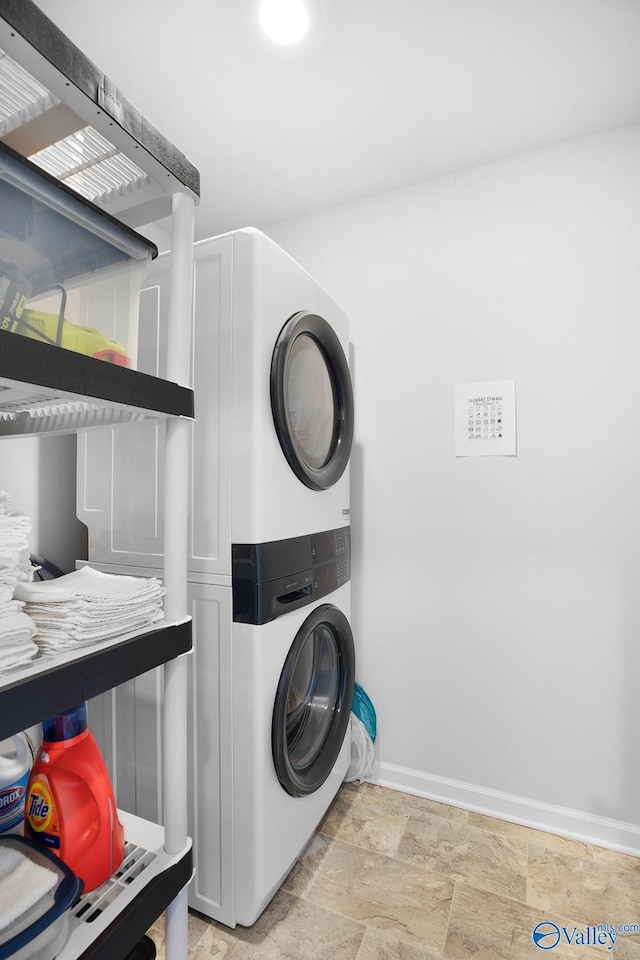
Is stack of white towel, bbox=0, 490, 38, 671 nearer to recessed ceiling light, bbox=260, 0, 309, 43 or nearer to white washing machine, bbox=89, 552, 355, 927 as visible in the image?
white washing machine, bbox=89, 552, 355, 927

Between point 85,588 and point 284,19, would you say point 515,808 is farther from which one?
point 284,19

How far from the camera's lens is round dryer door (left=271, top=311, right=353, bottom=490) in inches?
54.1

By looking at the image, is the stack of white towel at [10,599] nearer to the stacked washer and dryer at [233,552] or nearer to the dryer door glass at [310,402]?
the stacked washer and dryer at [233,552]

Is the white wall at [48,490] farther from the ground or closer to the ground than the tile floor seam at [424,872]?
farther from the ground

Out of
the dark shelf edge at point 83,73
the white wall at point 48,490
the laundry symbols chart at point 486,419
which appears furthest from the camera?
the laundry symbols chart at point 486,419

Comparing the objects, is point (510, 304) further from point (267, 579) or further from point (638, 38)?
point (267, 579)

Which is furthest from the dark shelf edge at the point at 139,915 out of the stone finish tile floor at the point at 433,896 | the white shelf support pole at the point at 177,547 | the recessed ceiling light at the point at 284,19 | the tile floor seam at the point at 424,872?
the recessed ceiling light at the point at 284,19

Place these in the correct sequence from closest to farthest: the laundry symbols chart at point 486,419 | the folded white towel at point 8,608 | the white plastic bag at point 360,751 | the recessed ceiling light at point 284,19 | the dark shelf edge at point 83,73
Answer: the dark shelf edge at point 83,73 < the folded white towel at point 8,608 < the recessed ceiling light at point 284,19 < the laundry symbols chart at point 486,419 < the white plastic bag at point 360,751

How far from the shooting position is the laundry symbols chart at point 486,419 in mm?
1873

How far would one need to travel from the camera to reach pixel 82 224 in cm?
81

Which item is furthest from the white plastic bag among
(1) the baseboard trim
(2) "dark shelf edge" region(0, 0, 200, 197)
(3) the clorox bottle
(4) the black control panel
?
(2) "dark shelf edge" region(0, 0, 200, 197)

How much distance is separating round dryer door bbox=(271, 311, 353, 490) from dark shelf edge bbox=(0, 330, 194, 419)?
461 millimetres

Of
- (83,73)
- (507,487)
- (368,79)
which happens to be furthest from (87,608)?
(368,79)

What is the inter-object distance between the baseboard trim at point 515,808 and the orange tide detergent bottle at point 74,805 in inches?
54.1
